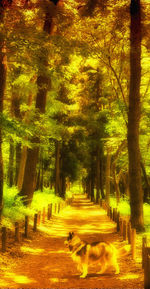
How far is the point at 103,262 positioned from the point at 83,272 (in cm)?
56

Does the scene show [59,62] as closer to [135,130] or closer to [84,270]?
[135,130]

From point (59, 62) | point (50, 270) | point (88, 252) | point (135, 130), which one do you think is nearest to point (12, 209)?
point (50, 270)

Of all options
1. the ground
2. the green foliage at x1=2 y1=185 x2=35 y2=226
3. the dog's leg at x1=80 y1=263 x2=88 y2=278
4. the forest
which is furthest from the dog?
the green foliage at x1=2 y1=185 x2=35 y2=226

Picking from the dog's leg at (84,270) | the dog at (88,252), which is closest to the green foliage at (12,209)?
the dog's leg at (84,270)

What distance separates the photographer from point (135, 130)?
14711 millimetres

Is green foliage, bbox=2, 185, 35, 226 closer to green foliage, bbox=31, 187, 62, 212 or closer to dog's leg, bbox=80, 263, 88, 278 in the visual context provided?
green foliage, bbox=31, 187, 62, 212

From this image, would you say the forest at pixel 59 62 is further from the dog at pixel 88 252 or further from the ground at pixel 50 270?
the dog at pixel 88 252

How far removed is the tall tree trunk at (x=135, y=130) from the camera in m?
14.5

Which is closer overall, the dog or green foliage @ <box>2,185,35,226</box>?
the dog

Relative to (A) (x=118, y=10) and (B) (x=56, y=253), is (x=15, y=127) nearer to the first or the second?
(B) (x=56, y=253)

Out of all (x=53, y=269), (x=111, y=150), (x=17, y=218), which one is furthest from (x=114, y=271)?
(x=111, y=150)

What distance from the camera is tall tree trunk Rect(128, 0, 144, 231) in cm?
1452

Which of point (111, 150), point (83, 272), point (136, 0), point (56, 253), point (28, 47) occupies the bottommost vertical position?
point (56, 253)

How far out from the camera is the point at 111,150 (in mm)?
29234
